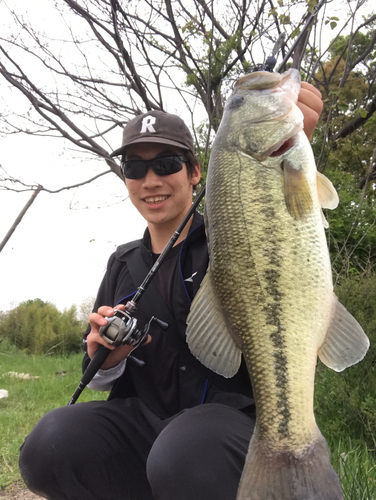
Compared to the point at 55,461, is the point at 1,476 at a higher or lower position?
lower

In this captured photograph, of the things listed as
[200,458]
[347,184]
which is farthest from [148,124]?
[347,184]

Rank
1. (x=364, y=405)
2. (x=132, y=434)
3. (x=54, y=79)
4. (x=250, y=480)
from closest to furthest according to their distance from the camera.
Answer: (x=250, y=480) → (x=132, y=434) → (x=364, y=405) → (x=54, y=79)

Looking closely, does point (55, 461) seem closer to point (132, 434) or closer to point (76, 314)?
point (132, 434)

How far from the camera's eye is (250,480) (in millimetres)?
1339

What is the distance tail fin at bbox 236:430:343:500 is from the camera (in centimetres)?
131

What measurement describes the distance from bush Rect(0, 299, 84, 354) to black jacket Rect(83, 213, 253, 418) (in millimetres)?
7249

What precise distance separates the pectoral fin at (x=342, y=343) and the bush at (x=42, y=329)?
8253 millimetres

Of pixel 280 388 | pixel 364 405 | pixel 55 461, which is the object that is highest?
pixel 280 388

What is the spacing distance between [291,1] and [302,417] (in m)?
5.01

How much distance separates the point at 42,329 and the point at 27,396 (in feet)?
15.6

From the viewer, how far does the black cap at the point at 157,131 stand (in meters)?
2.25

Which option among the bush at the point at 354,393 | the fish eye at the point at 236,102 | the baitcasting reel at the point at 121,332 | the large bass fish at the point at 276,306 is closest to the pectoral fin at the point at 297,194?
the large bass fish at the point at 276,306

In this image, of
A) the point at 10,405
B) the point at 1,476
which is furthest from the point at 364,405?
the point at 10,405

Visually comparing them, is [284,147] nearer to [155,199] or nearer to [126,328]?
[155,199]
